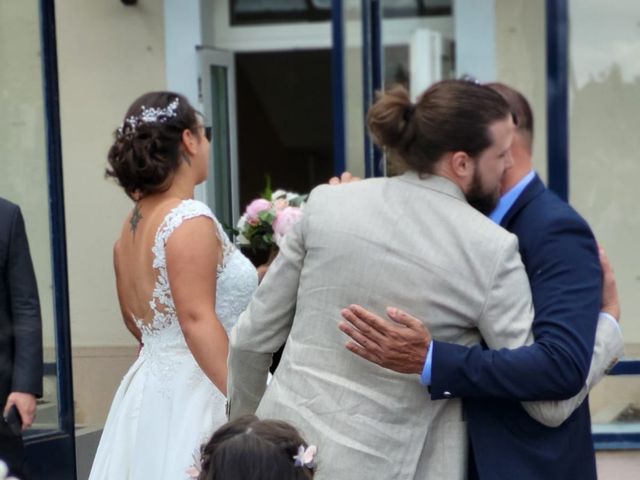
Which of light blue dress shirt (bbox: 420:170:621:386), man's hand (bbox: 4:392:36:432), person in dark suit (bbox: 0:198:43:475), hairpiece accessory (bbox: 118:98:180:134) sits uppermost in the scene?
hairpiece accessory (bbox: 118:98:180:134)

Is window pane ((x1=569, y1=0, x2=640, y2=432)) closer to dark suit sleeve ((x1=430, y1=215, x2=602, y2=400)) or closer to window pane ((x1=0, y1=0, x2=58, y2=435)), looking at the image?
window pane ((x1=0, y1=0, x2=58, y2=435))

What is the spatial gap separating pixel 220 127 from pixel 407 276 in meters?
6.19

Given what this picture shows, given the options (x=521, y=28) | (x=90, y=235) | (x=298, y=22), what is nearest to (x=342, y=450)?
(x=521, y=28)

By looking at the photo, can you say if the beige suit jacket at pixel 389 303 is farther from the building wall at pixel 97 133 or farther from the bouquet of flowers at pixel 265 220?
the building wall at pixel 97 133

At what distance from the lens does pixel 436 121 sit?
8.63 feet

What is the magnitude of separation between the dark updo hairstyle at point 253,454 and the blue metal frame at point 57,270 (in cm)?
352

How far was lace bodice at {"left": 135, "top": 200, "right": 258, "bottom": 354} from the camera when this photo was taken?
3902mm

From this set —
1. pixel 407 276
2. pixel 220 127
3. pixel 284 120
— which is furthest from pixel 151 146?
pixel 284 120

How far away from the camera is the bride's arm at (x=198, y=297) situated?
12.4 feet

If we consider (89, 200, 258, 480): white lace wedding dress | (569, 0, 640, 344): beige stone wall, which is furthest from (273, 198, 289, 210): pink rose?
(569, 0, 640, 344): beige stone wall

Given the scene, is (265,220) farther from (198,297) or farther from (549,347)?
(549,347)

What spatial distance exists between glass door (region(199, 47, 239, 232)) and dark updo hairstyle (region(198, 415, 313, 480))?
584cm

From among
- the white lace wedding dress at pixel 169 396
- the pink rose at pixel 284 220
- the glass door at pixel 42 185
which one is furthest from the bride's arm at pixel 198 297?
the glass door at pixel 42 185

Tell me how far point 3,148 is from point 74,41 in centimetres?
217
